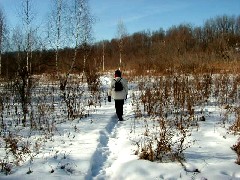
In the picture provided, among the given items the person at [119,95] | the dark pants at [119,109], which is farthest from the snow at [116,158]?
the person at [119,95]

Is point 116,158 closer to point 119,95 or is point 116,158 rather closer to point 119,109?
point 119,109

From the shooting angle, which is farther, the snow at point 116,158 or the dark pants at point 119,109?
the dark pants at point 119,109

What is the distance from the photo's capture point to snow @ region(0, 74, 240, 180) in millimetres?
5125

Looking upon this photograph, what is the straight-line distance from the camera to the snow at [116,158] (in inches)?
202

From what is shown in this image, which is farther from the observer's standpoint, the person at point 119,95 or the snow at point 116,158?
the person at point 119,95

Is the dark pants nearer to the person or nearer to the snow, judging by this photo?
the person

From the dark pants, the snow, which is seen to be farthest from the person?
the snow

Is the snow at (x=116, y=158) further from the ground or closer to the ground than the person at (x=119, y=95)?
closer to the ground

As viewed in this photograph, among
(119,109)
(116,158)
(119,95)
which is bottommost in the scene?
(116,158)

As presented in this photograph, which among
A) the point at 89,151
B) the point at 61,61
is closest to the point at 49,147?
the point at 89,151

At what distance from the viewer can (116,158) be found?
6.10m

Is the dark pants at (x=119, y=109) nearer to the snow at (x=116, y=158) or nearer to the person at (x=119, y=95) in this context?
the person at (x=119, y=95)

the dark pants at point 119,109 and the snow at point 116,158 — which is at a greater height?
the dark pants at point 119,109

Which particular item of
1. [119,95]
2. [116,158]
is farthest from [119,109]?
[116,158]
